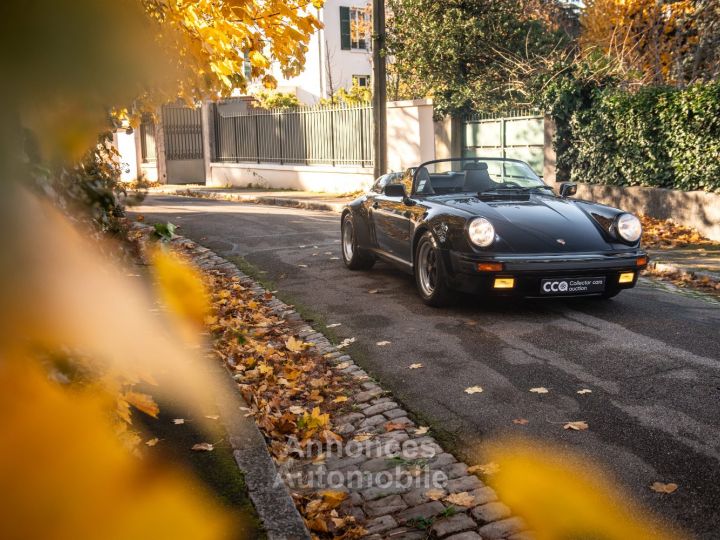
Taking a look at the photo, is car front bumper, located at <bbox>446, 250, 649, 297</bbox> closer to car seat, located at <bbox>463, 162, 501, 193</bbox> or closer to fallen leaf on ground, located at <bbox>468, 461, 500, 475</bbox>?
car seat, located at <bbox>463, 162, 501, 193</bbox>

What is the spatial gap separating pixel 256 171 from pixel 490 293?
2177cm

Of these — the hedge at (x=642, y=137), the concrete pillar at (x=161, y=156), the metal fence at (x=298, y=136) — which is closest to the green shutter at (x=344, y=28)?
the metal fence at (x=298, y=136)

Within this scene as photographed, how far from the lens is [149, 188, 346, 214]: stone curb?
64.6ft

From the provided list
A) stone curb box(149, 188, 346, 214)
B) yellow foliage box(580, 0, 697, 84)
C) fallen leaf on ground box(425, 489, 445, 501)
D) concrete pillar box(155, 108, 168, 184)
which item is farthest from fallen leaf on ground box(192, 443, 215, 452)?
concrete pillar box(155, 108, 168, 184)

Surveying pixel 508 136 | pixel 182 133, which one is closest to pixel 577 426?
pixel 508 136

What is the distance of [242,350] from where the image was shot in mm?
6602

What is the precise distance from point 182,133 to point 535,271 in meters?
27.0

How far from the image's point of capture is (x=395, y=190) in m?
8.45

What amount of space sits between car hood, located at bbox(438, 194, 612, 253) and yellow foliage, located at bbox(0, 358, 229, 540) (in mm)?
4147

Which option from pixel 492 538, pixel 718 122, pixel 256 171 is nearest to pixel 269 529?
pixel 492 538

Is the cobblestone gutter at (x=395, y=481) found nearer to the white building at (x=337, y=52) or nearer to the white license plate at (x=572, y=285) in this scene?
the white license plate at (x=572, y=285)

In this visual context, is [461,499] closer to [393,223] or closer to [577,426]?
[577,426]

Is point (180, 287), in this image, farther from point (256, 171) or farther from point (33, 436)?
point (256, 171)

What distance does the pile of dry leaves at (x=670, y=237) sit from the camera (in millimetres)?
11570
